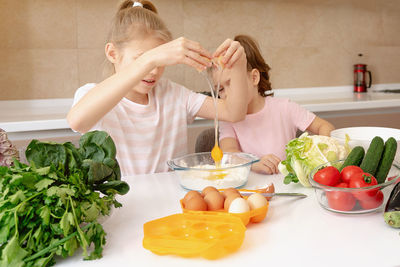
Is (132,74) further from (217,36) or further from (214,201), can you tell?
(217,36)

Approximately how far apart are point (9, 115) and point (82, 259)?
5.53ft

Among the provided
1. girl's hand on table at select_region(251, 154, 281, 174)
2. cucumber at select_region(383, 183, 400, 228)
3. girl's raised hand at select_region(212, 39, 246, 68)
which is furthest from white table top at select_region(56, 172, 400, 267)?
girl's raised hand at select_region(212, 39, 246, 68)

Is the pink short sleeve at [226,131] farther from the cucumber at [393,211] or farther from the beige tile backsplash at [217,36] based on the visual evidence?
the beige tile backsplash at [217,36]

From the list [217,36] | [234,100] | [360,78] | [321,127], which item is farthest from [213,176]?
[360,78]

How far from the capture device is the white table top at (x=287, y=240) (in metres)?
0.62

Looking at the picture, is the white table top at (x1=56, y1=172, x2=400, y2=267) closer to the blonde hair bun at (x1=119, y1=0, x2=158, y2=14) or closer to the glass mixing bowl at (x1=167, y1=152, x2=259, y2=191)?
the glass mixing bowl at (x1=167, y1=152, x2=259, y2=191)

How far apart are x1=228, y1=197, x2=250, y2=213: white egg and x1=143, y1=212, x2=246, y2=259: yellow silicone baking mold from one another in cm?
3

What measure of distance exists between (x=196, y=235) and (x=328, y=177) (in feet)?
1.02

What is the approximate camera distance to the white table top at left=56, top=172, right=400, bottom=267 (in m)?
0.62

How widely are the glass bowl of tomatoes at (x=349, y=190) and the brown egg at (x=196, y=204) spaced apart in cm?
23

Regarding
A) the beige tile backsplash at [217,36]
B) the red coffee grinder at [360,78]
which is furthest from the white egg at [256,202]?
the red coffee grinder at [360,78]

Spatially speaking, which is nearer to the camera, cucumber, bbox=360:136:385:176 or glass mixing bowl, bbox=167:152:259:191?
cucumber, bbox=360:136:385:176

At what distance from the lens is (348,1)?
3.06 metres

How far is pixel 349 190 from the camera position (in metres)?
0.75
